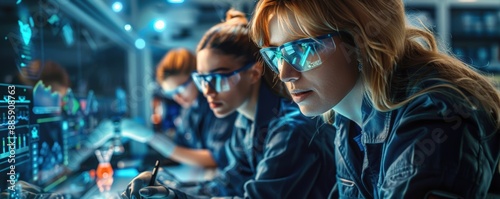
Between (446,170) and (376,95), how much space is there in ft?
0.81

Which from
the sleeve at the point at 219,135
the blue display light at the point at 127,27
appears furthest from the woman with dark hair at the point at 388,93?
the blue display light at the point at 127,27

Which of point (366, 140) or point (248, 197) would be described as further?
point (248, 197)

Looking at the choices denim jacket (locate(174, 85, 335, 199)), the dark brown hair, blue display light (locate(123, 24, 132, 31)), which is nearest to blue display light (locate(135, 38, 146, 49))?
blue display light (locate(123, 24, 132, 31))

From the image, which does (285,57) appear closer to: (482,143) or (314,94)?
(314,94)

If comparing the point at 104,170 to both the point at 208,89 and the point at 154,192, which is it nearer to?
the point at 208,89

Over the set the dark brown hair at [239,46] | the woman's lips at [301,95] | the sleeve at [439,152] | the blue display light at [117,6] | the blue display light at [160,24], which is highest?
the blue display light at [117,6]

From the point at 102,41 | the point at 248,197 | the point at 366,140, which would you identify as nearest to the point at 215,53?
the point at 248,197

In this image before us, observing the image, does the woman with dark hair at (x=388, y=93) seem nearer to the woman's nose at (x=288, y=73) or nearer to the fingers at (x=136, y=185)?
the woman's nose at (x=288, y=73)

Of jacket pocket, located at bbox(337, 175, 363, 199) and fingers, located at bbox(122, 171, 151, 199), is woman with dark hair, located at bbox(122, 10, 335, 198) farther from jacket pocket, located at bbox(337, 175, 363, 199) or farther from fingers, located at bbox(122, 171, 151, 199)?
jacket pocket, located at bbox(337, 175, 363, 199)

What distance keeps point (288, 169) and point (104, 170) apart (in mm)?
1006

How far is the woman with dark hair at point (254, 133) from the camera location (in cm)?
151

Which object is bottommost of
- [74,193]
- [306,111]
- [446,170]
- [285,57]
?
[74,193]

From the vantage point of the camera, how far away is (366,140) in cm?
114

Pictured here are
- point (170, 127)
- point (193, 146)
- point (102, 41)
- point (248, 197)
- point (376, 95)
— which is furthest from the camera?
point (170, 127)
